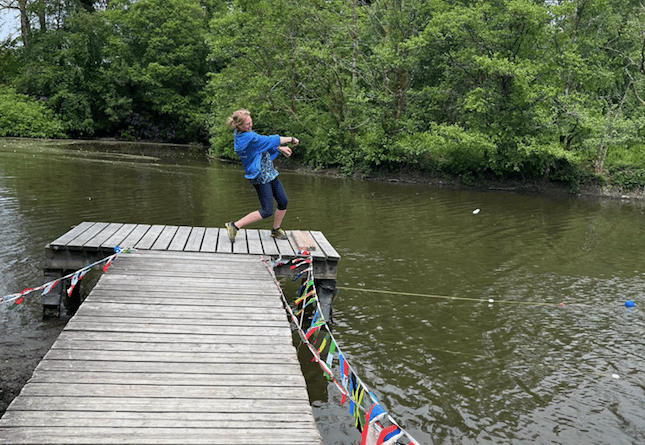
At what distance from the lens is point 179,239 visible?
25.6 ft

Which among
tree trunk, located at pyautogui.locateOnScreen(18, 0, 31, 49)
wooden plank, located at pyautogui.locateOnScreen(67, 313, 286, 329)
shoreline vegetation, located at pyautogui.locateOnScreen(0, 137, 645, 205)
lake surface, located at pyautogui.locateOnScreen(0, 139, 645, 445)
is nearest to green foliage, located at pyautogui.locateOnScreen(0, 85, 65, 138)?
tree trunk, located at pyautogui.locateOnScreen(18, 0, 31, 49)

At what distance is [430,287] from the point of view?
8.74 m

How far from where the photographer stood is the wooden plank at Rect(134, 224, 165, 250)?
7.24 metres

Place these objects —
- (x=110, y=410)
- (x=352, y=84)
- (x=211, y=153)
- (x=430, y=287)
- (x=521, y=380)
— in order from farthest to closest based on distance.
A: (x=211, y=153) → (x=352, y=84) → (x=430, y=287) → (x=521, y=380) → (x=110, y=410)

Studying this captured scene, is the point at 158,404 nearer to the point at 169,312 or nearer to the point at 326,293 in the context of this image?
the point at 169,312

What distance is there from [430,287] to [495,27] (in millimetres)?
16336

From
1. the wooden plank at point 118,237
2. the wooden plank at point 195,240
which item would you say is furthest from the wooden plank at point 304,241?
the wooden plank at point 118,237

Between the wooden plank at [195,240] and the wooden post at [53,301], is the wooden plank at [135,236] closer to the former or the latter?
the wooden plank at [195,240]

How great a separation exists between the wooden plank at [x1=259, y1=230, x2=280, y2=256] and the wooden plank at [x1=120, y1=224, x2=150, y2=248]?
160 cm

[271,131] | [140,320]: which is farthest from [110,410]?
[271,131]

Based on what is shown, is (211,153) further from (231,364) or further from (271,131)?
(231,364)

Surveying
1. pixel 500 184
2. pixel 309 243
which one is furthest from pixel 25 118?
pixel 309 243

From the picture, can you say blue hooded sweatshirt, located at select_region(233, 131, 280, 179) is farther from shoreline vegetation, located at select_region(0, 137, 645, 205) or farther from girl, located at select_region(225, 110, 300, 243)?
shoreline vegetation, located at select_region(0, 137, 645, 205)

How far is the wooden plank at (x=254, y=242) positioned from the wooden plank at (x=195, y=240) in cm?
63
